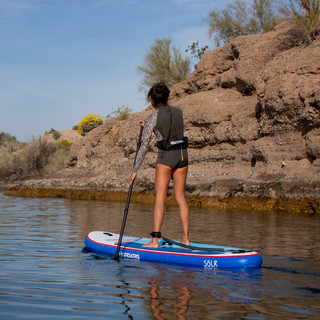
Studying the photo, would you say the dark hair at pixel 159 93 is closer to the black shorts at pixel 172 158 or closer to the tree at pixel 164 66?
the black shorts at pixel 172 158

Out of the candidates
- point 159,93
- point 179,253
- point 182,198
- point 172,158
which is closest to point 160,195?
point 182,198

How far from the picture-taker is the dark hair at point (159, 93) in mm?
6484

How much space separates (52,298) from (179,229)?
5766mm

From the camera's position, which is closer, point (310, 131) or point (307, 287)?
point (307, 287)

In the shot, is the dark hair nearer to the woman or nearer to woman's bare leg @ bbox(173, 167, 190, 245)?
the woman

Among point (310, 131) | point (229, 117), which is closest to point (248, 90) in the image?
point (229, 117)

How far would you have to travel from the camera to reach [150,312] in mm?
3578

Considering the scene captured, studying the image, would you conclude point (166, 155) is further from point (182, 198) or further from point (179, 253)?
point (179, 253)

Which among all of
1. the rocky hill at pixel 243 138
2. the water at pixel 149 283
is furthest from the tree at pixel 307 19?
the water at pixel 149 283

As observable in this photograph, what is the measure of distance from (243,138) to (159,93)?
43.2 ft

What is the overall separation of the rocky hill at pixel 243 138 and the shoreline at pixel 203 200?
0.11 ft

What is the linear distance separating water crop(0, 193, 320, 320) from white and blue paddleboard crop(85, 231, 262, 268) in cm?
16

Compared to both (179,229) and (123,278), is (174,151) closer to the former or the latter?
(123,278)

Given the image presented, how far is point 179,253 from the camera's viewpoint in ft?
19.4
